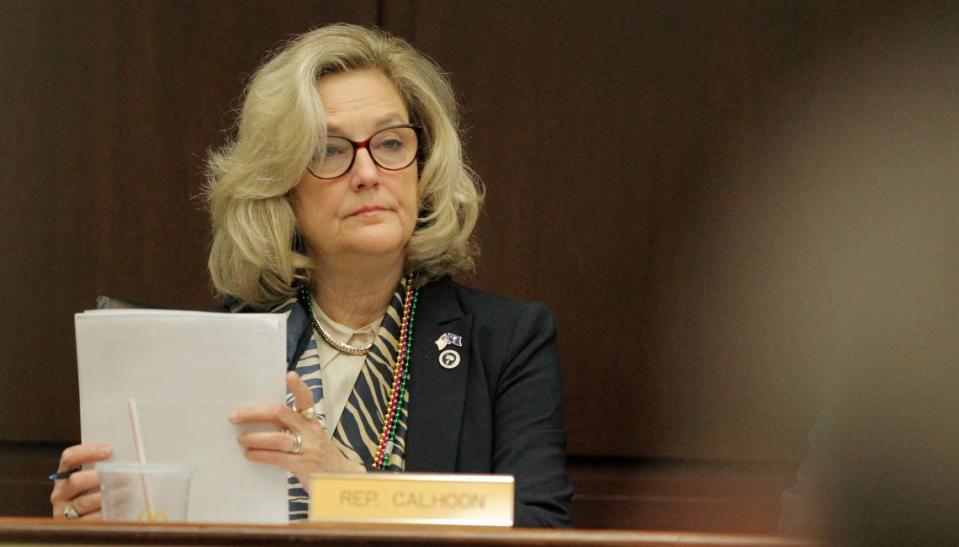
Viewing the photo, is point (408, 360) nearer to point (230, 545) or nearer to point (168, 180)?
point (168, 180)

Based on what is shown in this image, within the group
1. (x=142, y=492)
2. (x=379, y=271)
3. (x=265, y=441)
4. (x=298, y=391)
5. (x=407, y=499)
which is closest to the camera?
(x=407, y=499)

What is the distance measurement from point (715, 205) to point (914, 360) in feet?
6.92

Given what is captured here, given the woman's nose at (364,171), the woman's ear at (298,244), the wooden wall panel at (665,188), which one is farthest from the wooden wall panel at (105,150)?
the woman's nose at (364,171)

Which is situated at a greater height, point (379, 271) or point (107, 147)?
point (107, 147)

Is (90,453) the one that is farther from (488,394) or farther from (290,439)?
(488,394)

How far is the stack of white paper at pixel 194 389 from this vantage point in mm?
1646

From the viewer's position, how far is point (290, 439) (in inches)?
65.5

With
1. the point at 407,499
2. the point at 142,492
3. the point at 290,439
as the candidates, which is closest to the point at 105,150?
the point at 290,439

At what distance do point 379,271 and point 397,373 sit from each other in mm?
199

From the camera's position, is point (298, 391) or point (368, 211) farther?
point (368, 211)

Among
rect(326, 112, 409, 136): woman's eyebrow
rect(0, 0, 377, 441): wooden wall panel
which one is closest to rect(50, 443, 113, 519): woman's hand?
rect(326, 112, 409, 136): woman's eyebrow

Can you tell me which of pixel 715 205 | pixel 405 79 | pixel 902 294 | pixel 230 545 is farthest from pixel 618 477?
pixel 902 294

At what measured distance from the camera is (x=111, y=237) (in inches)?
→ 114

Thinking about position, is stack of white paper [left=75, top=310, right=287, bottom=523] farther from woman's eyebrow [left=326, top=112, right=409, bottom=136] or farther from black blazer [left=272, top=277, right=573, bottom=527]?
woman's eyebrow [left=326, top=112, right=409, bottom=136]
